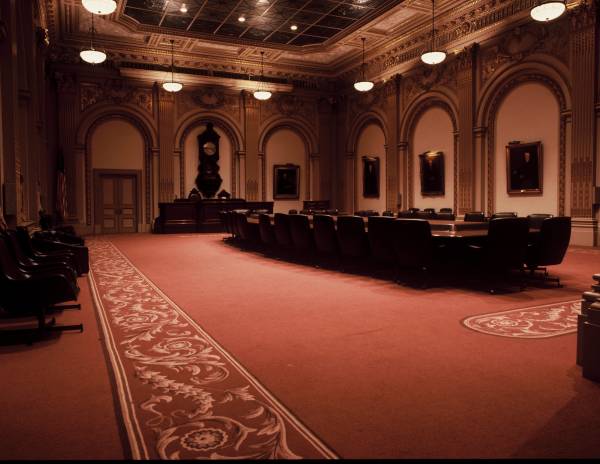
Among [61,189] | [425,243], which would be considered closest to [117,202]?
[61,189]

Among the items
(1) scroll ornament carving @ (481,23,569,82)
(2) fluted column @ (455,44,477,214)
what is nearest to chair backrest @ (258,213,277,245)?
(2) fluted column @ (455,44,477,214)

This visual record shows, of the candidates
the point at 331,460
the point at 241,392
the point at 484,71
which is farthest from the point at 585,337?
the point at 484,71

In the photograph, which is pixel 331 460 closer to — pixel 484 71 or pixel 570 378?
pixel 570 378

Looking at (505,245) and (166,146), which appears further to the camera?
(166,146)

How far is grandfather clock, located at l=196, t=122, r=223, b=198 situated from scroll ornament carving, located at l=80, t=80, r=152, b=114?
1832 millimetres

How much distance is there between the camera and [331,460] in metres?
1.90

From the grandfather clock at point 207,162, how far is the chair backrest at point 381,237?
10422 mm

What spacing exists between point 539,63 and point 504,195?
113 inches

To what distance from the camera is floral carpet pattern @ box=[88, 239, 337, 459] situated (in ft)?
6.64

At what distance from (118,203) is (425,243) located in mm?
11828

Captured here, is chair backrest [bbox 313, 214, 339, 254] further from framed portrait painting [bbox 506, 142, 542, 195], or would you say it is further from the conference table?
framed portrait painting [bbox 506, 142, 542, 195]

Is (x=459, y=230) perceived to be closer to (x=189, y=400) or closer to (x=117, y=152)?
(x=189, y=400)

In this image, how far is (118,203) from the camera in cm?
1513

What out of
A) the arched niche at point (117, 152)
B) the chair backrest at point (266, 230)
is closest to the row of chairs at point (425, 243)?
the chair backrest at point (266, 230)
